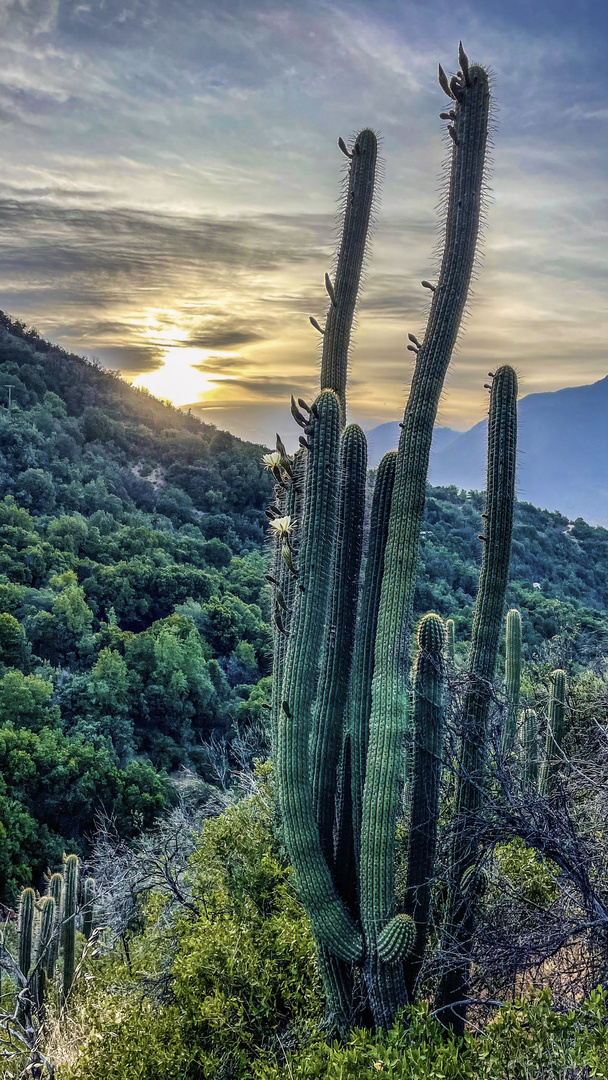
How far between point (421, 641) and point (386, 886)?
1.47 meters

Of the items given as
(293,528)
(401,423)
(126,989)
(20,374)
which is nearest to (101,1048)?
(126,989)

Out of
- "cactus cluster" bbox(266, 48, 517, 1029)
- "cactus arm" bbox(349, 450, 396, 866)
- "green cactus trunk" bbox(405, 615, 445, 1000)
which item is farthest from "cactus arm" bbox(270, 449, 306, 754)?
"green cactus trunk" bbox(405, 615, 445, 1000)

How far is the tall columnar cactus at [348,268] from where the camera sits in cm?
535

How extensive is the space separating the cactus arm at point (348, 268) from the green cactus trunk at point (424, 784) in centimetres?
195

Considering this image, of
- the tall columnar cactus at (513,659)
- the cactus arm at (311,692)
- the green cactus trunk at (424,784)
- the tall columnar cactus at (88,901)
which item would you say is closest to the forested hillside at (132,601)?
the tall columnar cactus at (88,901)

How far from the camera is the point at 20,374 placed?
31.8 meters

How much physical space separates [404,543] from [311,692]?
1028 mm

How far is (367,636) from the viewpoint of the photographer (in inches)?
187

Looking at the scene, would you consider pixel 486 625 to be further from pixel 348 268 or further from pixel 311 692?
pixel 348 268

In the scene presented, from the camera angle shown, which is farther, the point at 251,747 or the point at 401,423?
the point at 251,747

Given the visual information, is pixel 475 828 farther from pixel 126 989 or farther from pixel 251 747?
pixel 251 747

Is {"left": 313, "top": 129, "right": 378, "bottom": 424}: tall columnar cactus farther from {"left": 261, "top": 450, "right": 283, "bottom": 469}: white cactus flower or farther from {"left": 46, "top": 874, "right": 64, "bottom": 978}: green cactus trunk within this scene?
{"left": 46, "top": 874, "right": 64, "bottom": 978}: green cactus trunk

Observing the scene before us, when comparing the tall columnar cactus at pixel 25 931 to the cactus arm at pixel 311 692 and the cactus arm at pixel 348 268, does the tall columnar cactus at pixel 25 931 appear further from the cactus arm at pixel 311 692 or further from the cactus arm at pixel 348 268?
the cactus arm at pixel 348 268

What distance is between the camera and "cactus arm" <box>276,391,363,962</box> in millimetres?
4277
